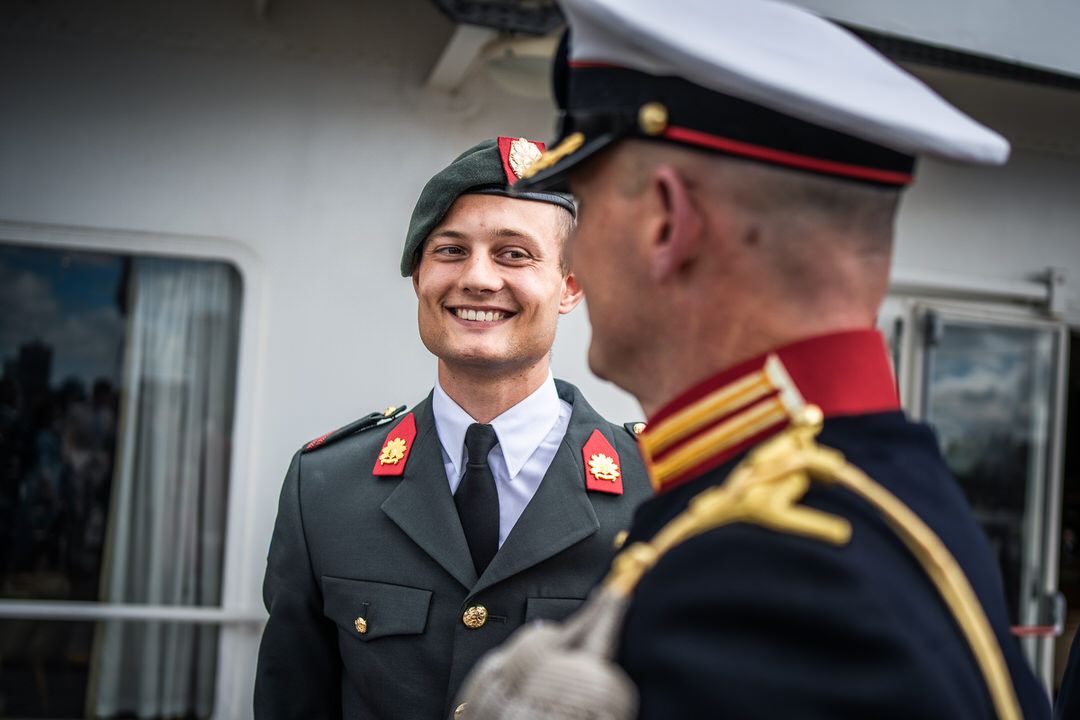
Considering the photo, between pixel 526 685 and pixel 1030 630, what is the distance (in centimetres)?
407

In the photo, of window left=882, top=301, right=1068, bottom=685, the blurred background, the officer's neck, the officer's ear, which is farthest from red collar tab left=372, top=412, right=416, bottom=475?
window left=882, top=301, right=1068, bottom=685

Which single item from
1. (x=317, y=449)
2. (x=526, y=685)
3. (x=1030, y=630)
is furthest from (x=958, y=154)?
(x=1030, y=630)

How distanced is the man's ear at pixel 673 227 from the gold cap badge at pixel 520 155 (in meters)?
0.87

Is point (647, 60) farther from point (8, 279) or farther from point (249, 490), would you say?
point (8, 279)

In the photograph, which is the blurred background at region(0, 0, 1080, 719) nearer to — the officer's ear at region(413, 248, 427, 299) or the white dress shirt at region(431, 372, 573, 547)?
the officer's ear at region(413, 248, 427, 299)

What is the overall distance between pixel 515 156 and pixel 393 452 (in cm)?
59

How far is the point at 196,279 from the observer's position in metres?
3.24

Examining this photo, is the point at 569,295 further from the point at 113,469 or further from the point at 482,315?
the point at 113,469

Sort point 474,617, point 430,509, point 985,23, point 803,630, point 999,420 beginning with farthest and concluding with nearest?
1. point 999,420
2. point 985,23
3. point 430,509
4. point 474,617
5. point 803,630

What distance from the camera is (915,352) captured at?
4.01m

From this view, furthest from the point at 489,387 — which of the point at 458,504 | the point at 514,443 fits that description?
the point at 458,504

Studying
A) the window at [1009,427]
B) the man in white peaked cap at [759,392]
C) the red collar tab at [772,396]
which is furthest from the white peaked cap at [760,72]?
the window at [1009,427]

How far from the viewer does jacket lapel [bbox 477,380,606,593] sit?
5.08ft

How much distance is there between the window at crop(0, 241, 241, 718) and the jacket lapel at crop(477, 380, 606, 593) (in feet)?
6.32
